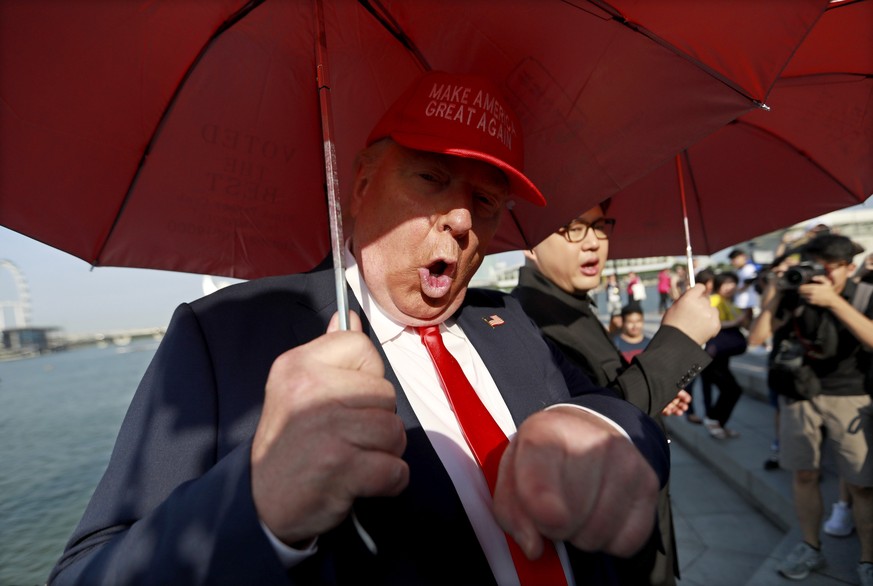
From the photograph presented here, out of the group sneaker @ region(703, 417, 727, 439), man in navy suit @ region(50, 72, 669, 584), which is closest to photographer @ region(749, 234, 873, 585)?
sneaker @ region(703, 417, 727, 439)

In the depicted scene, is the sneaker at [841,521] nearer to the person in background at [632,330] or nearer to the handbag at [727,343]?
the handbag at [727,343]

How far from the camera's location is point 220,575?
2.83 ft

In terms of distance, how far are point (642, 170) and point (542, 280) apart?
3.12ft

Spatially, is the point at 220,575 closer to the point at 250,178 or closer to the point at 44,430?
the point at 250,178

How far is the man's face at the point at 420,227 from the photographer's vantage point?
4.56 ft

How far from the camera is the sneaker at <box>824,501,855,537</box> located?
13.3ft

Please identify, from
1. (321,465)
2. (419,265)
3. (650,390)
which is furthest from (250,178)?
(650,390)

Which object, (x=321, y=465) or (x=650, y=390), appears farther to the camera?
(x=650, y=390)

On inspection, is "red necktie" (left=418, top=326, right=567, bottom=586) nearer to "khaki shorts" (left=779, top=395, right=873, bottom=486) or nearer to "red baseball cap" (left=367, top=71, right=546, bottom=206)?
"red baseball cap" (left=367, top=71, right=546, bottom=206)

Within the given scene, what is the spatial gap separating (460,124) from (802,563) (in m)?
4.17

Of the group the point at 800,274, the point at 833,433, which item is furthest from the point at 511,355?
the point at 833,433

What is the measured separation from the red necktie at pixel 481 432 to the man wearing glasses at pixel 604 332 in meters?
0.81

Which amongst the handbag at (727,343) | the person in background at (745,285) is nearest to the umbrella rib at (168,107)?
the handbag at (727,343)

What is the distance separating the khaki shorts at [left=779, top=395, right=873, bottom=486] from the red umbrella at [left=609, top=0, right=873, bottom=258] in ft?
5.76
